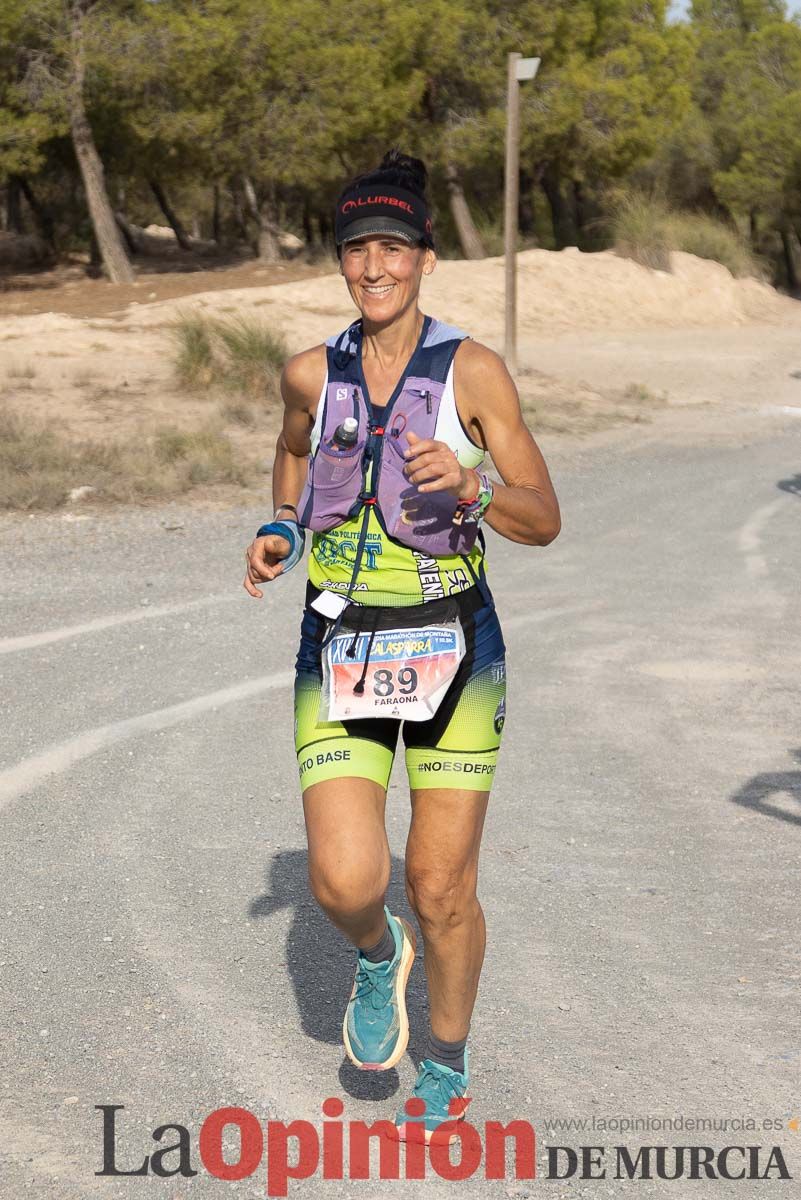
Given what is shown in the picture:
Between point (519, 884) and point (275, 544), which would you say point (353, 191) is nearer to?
point (275, 544)

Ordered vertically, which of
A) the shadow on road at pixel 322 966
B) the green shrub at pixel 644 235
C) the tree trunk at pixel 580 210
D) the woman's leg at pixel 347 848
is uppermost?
the woman's leg at pixel 347 848

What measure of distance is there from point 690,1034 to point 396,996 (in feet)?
3.19

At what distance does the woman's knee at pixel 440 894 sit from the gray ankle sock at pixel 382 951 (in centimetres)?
14

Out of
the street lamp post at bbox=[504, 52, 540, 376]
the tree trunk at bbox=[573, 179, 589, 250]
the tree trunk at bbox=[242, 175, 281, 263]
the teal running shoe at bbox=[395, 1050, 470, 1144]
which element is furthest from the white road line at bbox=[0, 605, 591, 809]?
the tree trunk at bbox=[573, 179, 589, 250]

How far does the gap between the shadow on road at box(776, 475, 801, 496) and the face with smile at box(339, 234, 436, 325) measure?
36.4 feet

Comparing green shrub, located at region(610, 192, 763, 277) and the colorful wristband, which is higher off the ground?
the colorful wristband

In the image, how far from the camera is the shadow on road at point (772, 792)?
5945 millimetres

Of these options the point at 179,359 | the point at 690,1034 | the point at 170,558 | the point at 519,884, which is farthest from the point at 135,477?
the point at 690,1034

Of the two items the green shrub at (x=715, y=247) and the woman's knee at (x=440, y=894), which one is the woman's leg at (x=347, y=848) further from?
the green shrub at (x=715, y=247)

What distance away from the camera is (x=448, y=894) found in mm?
3203

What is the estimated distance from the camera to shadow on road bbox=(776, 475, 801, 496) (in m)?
14.0

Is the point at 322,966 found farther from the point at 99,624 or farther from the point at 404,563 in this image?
the point at 99,624

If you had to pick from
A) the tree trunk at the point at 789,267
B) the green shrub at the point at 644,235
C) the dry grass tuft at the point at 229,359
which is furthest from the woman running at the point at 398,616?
the tree trunk at the point at 789,267

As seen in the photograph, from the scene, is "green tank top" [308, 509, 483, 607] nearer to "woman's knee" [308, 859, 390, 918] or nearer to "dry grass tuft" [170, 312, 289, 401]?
"woman's knee" [308, 859, 390, 918]
